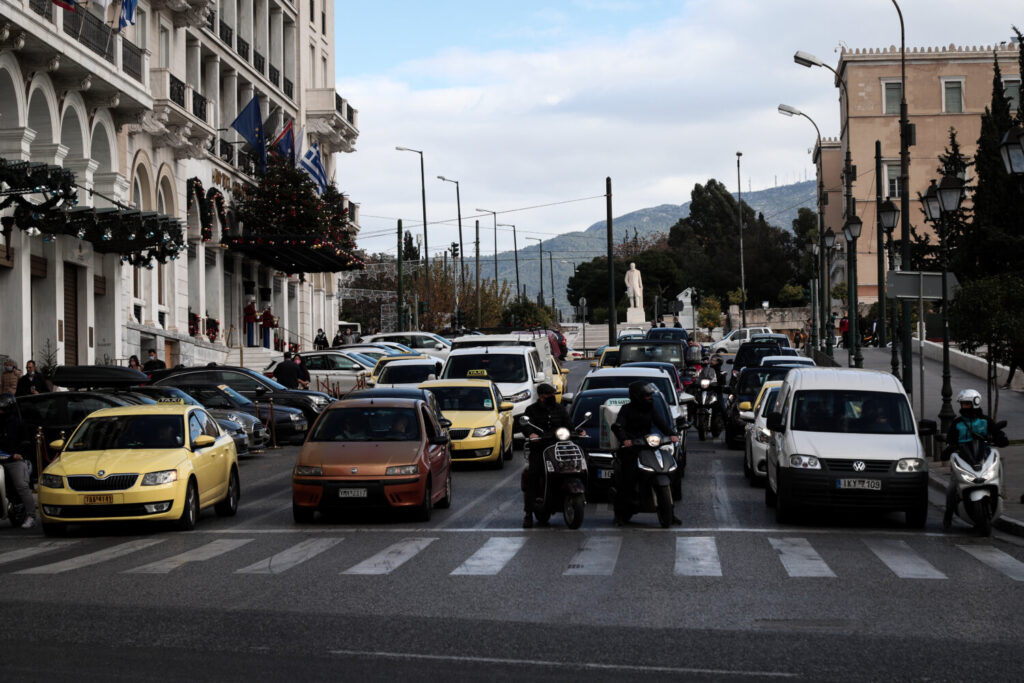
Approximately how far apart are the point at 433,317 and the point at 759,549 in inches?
3000

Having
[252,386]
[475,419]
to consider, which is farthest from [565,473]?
[252,386]

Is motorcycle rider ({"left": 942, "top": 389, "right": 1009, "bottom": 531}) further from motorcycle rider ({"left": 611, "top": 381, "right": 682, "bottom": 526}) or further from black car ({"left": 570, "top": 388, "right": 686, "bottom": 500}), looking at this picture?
black car ({"left": 570, "top": 388, "right": 686, "bottom": 500})

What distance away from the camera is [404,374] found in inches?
1351

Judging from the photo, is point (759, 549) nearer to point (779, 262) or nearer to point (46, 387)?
point (46, 387)

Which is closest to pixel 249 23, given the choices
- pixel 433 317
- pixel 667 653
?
pixel 433 317

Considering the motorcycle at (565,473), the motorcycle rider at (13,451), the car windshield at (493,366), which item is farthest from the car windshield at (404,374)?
the motorcycle at (565,473)

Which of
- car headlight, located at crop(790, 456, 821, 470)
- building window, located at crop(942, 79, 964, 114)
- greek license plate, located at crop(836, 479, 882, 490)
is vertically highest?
building window, located at crop(942, 79, 964, 114)

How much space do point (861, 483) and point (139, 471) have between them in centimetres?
824

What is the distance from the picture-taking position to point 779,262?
404ft

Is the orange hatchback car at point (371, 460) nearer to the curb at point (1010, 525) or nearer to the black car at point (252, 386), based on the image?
the curb at point (1010, 525)

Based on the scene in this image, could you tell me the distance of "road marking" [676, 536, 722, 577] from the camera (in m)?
13.0

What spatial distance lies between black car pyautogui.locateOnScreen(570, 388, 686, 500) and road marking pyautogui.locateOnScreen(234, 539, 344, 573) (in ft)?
11.3

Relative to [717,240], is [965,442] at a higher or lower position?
lower

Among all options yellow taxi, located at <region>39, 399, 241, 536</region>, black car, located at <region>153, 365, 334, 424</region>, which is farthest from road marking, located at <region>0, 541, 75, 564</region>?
black car, located at <region>153, 365, 334, 424</region>
